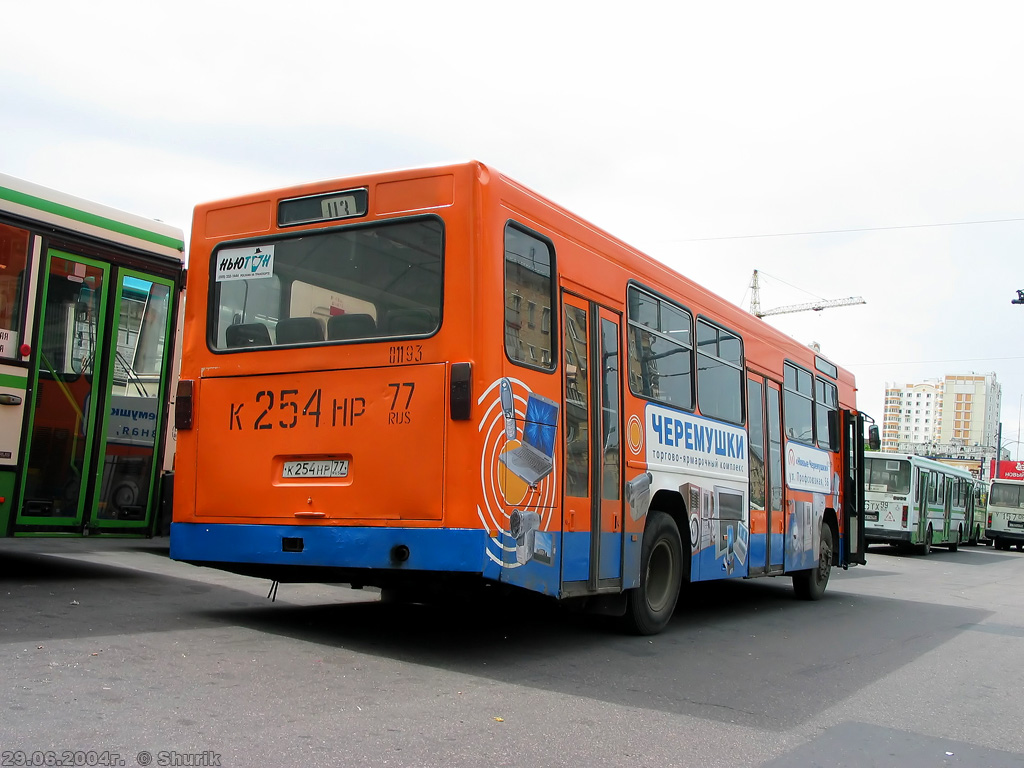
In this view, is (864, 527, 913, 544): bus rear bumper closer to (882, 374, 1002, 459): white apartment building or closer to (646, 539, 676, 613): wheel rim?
(646, 539, 676, 613): wheel rim

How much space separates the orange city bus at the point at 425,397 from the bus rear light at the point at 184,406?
0.02 m

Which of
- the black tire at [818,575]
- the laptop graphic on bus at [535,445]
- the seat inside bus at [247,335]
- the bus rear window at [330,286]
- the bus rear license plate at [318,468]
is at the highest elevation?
the bus rear window at [330,286]

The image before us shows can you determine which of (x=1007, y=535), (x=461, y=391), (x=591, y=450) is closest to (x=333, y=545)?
(x=461, y=391)

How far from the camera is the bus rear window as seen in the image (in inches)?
265

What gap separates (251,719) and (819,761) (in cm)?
277

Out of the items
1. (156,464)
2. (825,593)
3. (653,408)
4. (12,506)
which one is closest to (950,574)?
(825,593)

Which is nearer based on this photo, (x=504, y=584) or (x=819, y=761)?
(x=819, y=761)

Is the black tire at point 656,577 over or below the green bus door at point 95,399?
below

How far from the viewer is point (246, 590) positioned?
9.96 m

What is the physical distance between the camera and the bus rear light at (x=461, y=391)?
20.7ft

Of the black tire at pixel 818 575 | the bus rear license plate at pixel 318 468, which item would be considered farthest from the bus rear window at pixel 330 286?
the black tire at pixel 818 575

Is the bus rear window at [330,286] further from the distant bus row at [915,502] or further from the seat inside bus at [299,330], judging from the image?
the distant bus row at [915,502]

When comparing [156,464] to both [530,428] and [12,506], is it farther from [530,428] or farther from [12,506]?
[530,428]

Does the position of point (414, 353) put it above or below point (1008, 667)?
above
